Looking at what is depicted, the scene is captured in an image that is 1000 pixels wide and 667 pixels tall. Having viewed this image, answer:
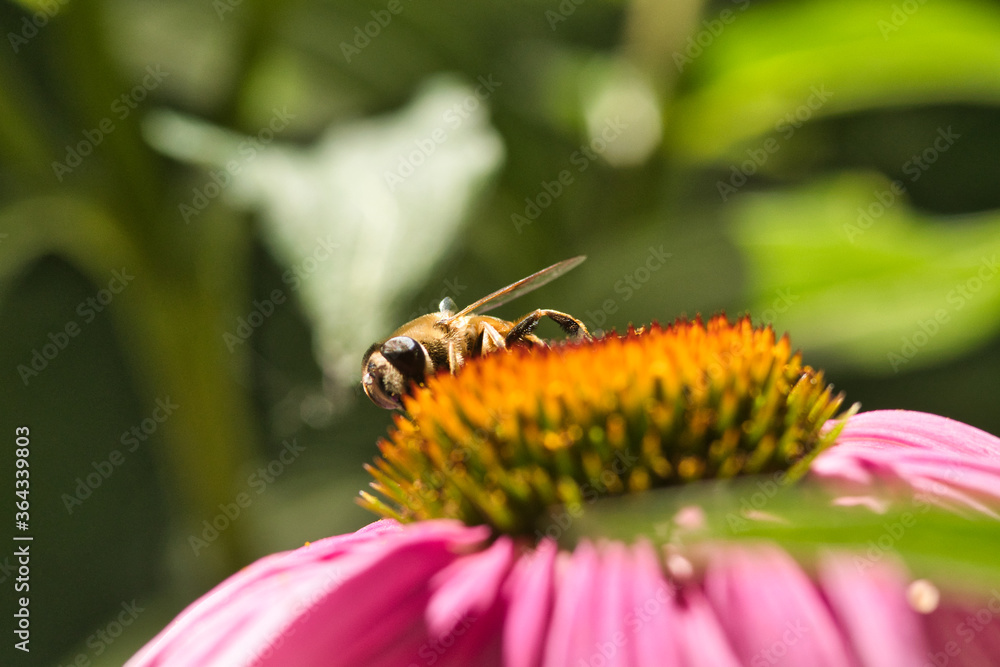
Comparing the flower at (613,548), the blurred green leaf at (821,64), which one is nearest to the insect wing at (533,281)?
the flower at (613,548)

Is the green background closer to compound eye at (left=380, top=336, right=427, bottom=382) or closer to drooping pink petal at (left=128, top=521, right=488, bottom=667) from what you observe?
compound eye at (left=380, top=336, right=427, bottom=382)

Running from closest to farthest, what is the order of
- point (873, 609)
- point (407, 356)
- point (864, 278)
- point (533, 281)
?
point (873, 609) < point (407, 356) < point (533, 281) < point (864, 278)

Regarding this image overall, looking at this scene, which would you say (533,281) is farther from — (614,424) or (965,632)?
(965,632)

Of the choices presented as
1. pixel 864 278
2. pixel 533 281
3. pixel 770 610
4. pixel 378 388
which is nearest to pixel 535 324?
pixel 533 281

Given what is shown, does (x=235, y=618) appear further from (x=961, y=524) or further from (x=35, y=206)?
(x=35, y=206)

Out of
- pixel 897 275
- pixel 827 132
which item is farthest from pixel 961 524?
pixel 827 132

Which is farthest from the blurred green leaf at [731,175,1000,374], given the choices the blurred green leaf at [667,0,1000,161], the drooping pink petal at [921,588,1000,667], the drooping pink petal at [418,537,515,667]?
the drooping pink petal at [418,537,515,667]
